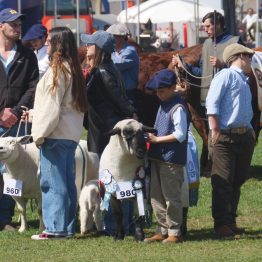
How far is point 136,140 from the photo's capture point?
9102mm

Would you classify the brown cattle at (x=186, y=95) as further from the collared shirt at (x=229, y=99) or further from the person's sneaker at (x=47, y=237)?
the person's sneaker at (x=47, y=237)

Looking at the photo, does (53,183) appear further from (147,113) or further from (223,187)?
(147,113)

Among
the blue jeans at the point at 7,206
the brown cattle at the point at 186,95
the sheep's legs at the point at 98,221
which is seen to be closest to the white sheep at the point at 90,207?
the sheep's legs at the point at 98,221

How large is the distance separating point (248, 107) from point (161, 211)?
4.13 ft

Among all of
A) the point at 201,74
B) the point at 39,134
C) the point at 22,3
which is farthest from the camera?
the point at 22,3

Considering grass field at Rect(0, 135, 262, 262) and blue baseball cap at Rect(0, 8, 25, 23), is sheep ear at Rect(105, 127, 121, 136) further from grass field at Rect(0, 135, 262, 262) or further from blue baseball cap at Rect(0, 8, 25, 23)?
blue baseball cap at Rect(0, 8, 25, 23)

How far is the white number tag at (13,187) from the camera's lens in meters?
9.84

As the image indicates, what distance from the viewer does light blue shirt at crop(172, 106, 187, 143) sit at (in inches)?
360

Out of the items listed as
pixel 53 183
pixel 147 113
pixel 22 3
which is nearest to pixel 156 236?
pixel 53 183

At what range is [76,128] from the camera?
31.0 ft

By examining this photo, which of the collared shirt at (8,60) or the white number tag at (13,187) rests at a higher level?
the collared shirt at (8,60)

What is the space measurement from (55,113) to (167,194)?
1.24m

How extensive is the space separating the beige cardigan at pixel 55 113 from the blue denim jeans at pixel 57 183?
9cm

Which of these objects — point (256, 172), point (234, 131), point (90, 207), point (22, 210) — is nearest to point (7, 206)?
point (22, 210)
